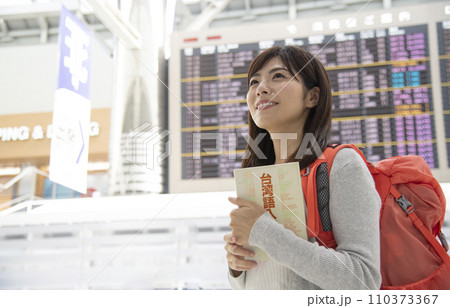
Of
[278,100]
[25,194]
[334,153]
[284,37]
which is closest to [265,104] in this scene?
→ [278,100]

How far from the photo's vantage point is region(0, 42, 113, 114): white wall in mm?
2277

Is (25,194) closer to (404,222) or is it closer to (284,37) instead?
(284,37)

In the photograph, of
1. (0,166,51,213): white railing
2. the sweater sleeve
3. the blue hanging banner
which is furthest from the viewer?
(0,166,51,213): white railing

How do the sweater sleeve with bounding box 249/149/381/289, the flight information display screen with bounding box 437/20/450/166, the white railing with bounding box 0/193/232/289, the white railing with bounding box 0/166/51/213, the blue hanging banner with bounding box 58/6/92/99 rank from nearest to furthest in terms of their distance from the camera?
the sweater sleeve with bounding box 249/149/381/289 → the flight information display screen with bounding box 437/20/450/166 → the blue hanging banner with bounding box 58/6/92/99 → the white railing with bounding box 0/193/232/289 → the white railing with bounding box 0/166/51/213

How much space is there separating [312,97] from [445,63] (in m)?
1.25

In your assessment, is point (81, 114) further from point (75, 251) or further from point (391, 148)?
point (391, 148)

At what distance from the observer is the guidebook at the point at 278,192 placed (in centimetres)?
56

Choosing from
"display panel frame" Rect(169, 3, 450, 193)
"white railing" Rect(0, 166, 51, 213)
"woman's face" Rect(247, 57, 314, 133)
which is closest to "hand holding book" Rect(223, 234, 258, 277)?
"woman's face" Rect(247, 57, 314, 133)

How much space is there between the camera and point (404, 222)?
1.77ft

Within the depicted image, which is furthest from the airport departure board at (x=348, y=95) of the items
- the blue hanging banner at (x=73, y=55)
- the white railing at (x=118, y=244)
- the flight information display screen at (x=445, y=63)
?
the blue hanging banner at (x=73, y=55)

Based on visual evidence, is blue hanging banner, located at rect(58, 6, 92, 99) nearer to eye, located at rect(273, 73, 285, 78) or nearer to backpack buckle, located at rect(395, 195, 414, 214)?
eye, located at rect(273, 73, 285, 78)

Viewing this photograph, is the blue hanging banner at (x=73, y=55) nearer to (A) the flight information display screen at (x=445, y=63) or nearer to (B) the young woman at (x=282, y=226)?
(B) the young woman at (x=282, y=226)

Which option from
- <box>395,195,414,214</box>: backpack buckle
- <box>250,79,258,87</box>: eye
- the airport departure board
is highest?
the airport departure board
